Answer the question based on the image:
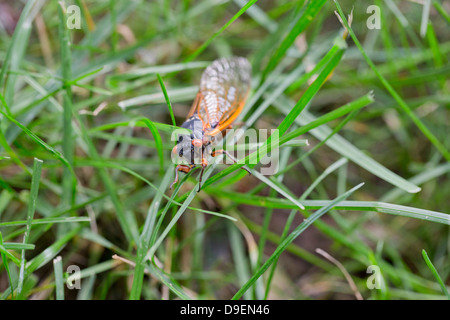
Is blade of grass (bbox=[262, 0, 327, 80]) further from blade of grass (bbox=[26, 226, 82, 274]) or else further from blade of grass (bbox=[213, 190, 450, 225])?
blade of grass (bbox=[26, 226, 82, 274])

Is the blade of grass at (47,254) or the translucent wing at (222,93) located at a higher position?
the translucent wing at (222,93)

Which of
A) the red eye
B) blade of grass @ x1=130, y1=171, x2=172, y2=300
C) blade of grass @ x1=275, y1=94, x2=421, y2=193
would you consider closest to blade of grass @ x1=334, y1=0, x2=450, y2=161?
blade of grass @ x1=275, y1=94, x2=421, y2=193

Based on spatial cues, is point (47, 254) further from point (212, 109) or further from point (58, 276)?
point (212, 109)

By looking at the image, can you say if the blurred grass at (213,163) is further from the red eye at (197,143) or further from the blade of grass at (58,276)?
the red eye at (197,143)

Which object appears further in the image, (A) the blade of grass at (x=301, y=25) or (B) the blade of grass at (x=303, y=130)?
(A) the blade of grass at (x=301, y=25)

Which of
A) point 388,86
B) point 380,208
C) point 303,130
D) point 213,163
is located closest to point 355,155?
point 388,86

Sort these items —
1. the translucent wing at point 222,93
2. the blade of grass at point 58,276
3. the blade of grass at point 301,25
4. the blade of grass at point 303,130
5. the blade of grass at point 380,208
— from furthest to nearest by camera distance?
1. the translucent wing at point 222,93
2. the blade of grass at point 301,25
3. the blade of grass at point 58,276
4. the blade of grass at point 380,208
5. the blade of grass at point 303,130

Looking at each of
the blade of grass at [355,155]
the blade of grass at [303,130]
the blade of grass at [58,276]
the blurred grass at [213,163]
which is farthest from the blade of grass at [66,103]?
the blade of grass at [355,155]
